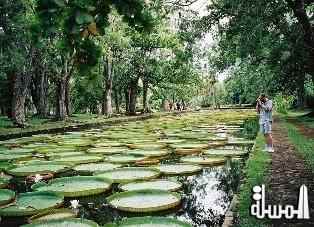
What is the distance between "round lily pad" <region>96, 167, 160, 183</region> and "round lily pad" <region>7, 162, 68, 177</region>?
61.1 inches

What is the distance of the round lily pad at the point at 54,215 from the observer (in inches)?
277

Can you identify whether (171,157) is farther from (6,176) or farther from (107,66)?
(107,66)

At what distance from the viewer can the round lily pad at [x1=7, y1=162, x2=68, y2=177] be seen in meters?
11.2

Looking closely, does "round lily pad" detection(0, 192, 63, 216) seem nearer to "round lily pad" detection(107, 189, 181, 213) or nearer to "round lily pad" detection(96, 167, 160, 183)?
"round lily pad" detection(107, 189, 181, 213)

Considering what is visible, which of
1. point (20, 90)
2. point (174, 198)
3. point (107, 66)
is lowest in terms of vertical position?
point (174, 198)

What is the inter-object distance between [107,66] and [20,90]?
49.1ft

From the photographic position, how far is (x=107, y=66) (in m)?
40.5

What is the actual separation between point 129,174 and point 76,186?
159cm

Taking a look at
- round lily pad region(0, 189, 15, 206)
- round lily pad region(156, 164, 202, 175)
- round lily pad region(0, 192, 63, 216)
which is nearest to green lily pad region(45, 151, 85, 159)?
round lily pad region(156, 164, 202, 175)

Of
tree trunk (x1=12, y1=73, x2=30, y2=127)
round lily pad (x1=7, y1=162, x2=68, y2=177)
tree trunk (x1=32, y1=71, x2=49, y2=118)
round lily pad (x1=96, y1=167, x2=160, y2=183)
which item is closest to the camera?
round lily pad (x1=96, y1=167, x2=160, y2=183)

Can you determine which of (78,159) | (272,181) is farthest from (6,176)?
(272,181)

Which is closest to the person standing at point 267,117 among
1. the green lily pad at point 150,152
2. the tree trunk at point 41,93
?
the green lily pad at point 150,152

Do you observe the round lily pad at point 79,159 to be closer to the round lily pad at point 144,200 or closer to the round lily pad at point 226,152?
the round lily pad at point 226,152

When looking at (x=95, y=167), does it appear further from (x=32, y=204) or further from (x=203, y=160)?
(x=32, y=204)
